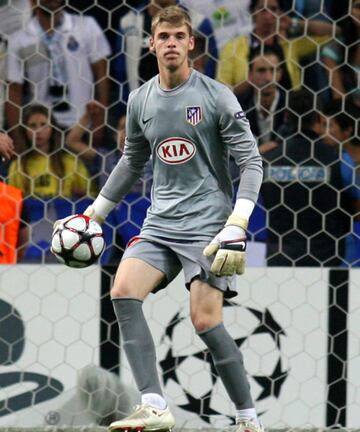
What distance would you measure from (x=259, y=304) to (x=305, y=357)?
0.30 meters

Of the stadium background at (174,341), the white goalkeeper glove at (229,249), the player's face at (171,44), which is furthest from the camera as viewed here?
the stadium background at (174,341)

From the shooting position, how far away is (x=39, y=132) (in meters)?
5.82

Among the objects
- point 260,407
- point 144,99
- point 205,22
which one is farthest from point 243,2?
point 260,407

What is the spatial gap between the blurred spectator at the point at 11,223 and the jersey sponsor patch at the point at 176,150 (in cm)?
129

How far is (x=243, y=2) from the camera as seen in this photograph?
5.86 m

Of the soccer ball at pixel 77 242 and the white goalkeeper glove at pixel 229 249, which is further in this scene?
the soccer ball at pixel 77 242

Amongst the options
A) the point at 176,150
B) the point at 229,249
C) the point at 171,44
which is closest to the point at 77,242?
the point at 176,150

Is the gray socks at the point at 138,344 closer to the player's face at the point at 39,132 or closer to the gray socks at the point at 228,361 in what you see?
the gray socks at the point at 228,361

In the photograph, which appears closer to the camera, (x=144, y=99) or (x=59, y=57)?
(x=144, y=99)

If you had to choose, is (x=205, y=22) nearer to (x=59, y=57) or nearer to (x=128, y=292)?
(x=59, y=57)

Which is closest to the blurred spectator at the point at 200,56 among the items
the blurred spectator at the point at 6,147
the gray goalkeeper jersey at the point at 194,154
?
the blurred spectator at the point at 6,147

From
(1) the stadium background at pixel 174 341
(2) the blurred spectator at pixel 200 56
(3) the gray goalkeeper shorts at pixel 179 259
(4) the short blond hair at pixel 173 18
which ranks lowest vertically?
(1) the stadium background at pixel 174 341

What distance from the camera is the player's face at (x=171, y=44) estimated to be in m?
4.54

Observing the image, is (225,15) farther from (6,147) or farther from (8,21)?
(6,147)
